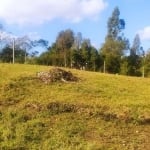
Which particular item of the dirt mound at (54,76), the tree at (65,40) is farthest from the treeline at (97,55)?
the dirt mound at (54,76)

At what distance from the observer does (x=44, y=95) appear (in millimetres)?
10625

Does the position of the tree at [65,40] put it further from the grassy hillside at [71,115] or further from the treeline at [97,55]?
the grassy hillside at [71,115]

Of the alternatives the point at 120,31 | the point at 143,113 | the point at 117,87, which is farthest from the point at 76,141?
the point at 120,31

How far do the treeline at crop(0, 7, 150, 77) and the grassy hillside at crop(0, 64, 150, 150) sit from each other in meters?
19.7

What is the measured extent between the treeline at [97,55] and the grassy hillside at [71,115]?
19.7 metres

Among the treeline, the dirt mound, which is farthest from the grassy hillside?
the treeline

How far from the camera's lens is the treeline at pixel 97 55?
34469 mm

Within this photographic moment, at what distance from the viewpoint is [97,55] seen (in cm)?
3575

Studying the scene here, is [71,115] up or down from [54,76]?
down

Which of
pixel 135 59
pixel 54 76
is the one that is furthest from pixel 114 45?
pixel 54 76

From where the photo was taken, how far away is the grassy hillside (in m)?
7.86

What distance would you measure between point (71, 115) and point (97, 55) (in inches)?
1052

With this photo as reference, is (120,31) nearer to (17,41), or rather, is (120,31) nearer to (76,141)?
(17,41)

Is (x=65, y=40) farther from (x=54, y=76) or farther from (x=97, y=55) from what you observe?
(x=54, y=76)
